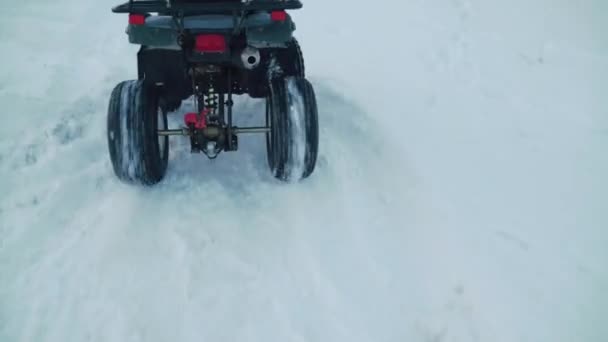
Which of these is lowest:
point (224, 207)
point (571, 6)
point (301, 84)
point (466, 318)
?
point (466, 318)

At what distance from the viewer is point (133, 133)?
3.40m

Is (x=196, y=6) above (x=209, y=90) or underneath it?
above

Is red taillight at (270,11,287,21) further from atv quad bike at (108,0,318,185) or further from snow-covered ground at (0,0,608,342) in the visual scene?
snow-covered ground at (0,0,608,342)

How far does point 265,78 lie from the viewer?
4316 mm

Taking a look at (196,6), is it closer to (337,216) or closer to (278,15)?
(278,15)

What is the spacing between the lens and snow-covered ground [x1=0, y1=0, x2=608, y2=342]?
299 cm

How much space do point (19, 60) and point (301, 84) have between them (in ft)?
13.0

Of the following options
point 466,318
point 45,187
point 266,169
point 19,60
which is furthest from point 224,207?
point 19,60

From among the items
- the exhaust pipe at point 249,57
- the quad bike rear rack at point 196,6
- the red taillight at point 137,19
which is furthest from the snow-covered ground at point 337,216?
the quad bike rear rack at point 196,6

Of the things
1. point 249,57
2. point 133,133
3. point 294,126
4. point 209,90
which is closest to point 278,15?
point 249,57

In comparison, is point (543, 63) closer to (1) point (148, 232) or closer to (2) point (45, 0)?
(1) point (148, 232)

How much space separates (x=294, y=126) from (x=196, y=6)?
3.61ft

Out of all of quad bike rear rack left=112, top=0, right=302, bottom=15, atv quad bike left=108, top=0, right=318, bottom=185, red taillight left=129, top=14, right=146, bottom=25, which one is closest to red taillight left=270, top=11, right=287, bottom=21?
atv quad bike left=108, top=0, right=318, bottom=185

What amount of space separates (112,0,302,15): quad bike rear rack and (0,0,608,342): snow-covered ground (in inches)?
59.5
